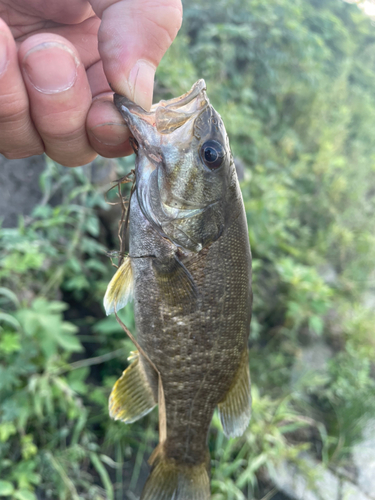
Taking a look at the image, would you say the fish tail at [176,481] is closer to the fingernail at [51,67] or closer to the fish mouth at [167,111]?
the fish mouth at [167,111]

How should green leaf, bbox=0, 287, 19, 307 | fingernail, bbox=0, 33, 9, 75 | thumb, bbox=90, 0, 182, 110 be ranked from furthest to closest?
1. green leaf, bbox=0, 287, 19, 307
2. thumb, bbox=90, 0, 182, 110
3. fingernail, bbox=0, 33, 9, 75

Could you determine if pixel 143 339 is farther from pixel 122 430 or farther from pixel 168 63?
pixel 168 63

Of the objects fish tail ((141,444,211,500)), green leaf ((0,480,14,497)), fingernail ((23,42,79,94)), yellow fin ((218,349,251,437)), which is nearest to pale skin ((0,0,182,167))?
fingernail ((23,42,79,94))

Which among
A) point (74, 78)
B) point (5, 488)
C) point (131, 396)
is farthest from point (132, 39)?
point (5, 488)

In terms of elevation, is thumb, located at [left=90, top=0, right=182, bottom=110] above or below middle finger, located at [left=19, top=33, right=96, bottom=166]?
above

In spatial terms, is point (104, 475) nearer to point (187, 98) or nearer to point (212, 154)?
point (212, 154)

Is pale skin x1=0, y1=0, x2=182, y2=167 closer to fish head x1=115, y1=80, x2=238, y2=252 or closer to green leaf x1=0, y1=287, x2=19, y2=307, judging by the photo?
fish head x1=115, y1=80, x2=238, y2=252

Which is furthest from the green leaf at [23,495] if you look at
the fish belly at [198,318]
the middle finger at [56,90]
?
the middle finger at [56,90]
